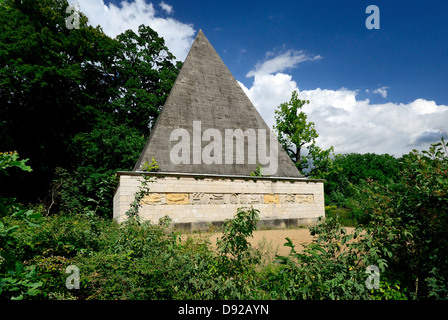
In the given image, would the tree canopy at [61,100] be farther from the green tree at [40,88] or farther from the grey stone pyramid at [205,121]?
the grey stone pyramid at [205,121]

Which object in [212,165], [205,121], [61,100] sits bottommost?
[212,165]

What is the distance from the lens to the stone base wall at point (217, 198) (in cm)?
879

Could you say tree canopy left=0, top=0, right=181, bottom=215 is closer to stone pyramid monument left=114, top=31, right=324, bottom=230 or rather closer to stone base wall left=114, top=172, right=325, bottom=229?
stone pyramid monument left=114, top=31, right=324, bottom=230

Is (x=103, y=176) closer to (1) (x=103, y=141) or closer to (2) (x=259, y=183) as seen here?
(1) (x=103, y=141)

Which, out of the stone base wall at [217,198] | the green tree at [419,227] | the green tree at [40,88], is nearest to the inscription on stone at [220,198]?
the stone base wall at [217,198]

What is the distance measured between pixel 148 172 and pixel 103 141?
9172 millimetres

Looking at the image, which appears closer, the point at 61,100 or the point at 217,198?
the point at 217,198

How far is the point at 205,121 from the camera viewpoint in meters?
11.9

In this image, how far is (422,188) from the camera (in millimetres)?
2838

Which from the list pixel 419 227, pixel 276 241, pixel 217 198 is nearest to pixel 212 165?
pixel 217 198

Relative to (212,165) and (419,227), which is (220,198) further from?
(419,227)

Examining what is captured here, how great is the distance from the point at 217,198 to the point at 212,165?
1704 mm
